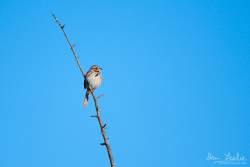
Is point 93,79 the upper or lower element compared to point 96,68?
lower

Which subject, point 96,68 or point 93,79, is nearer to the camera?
point 93,79

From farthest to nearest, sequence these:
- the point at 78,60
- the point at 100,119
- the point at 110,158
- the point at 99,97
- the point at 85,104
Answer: the point at 85,104 < the point at 99,97 < the point at 78,60 < the point at 100,119 < the point at 110,158

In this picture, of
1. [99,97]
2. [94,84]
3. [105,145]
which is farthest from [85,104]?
[105,145]

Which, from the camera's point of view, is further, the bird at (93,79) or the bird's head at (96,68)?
the bird's head at (96,68)

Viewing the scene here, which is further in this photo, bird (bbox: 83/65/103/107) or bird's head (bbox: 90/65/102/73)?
bird's head (bbox: 90/65/102/73)

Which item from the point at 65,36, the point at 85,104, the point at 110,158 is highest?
the point at 85,104

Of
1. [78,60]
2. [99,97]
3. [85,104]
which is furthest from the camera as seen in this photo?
[85,104]

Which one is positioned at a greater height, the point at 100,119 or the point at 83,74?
the point at 83,74

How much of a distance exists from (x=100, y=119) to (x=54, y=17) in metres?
2.28

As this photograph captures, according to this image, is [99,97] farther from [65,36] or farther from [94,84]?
[94,84]

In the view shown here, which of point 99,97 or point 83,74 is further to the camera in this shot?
A: point 99,97

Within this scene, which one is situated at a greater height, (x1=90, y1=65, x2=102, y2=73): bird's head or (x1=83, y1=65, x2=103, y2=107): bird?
(x1=90, y1=65, x2=102, y2=73): bird's head

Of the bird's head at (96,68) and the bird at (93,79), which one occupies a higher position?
the bird's head at (96,68)

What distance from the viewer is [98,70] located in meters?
15.2
